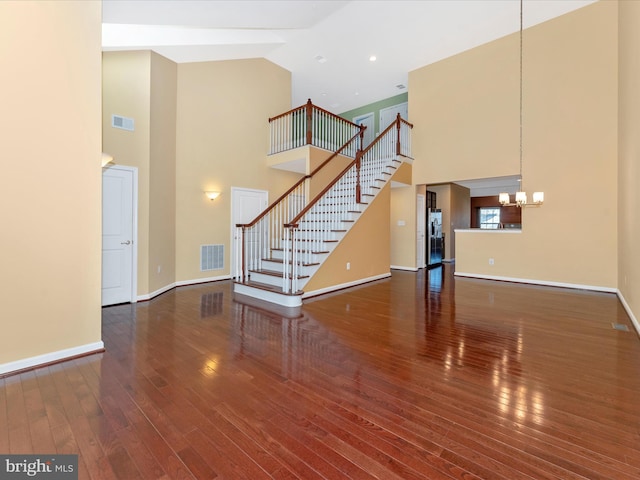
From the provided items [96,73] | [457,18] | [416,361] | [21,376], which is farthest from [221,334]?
[457,18]

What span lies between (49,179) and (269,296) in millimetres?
3065

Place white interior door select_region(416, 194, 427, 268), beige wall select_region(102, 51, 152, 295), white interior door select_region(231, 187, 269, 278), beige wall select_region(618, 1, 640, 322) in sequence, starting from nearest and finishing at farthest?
1. beige wall select_region(618, 1, 640, 322)
2. beige wall select_region(102, 51, 152, 295)
3. white interior door select_region(231, 187, 269, 278)
4. white interior door select_region(416, 194, 427, 268)

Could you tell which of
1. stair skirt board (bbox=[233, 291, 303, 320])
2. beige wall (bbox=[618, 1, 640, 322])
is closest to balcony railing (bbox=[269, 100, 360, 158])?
stair skirt board (bbox=[233, 291, 303, 320])

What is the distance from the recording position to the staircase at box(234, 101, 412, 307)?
4875mm

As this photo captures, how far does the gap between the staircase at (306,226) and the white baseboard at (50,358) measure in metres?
2.38

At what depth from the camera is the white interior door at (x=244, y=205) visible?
693 centimetres

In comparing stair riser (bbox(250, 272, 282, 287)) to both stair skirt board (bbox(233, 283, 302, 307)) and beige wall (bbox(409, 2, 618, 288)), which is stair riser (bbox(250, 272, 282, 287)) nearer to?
stair skirt board (bbox(233, 283, 302, 307))

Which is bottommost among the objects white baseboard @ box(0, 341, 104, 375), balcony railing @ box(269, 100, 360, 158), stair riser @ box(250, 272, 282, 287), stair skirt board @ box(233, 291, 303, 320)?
white baseboard @ box(0, 341, 104, 375)

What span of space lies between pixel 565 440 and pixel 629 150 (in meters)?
4.56

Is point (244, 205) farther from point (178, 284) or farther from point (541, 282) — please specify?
point (541, 282)

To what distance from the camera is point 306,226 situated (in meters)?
5.66

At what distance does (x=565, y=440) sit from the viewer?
171cm

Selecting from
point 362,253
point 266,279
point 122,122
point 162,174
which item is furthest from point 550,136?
point 122,122

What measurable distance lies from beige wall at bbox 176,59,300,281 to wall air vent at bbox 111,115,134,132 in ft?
3.71
